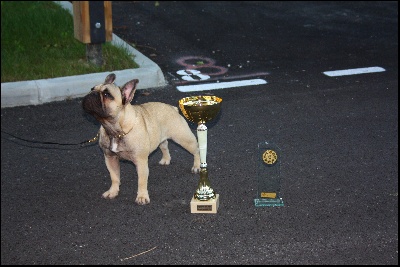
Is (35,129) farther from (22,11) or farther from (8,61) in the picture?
(22,11)

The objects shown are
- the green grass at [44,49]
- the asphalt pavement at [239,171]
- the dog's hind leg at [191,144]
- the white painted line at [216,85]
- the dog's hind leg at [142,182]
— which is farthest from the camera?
the white painted line at [216,85]

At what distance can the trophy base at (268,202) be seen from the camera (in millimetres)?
5814

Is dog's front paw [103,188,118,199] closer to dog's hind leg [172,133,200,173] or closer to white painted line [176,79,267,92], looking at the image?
dog's hind leg [172,133,200,173]

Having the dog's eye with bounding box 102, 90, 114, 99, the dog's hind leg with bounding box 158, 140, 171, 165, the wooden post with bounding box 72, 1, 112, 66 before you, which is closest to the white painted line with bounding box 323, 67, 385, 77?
the wooden post with bounding box 72, 1, 112, 66

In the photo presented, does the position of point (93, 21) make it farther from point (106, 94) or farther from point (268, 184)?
point (268, 184)

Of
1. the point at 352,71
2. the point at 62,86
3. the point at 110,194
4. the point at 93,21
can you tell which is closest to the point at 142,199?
the point at 110,194

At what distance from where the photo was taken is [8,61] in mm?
8820

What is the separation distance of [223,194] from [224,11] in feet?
27.3

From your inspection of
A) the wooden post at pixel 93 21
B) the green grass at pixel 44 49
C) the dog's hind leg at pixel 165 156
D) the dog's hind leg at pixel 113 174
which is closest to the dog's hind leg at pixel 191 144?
the dog's hind leg at pixel 165 156

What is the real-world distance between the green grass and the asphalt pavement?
2.02ft

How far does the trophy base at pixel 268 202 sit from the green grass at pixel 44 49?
3955 mm

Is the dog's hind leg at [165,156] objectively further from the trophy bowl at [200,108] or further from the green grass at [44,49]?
the green grass at [44,49]

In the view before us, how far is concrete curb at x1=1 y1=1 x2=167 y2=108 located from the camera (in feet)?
27.0

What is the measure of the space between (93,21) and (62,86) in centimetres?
105
